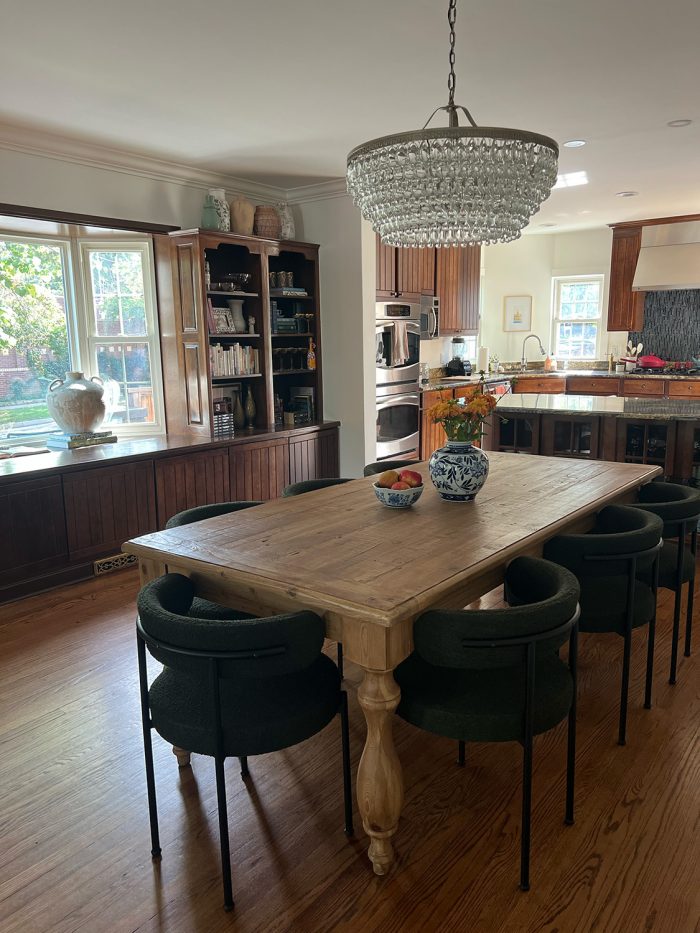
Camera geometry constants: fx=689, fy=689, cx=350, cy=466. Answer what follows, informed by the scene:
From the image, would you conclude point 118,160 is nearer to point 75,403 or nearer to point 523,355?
point 75,403

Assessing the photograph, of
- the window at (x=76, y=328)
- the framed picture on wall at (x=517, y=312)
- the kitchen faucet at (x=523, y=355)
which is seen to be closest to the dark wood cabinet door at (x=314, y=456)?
the window at (x=76, y=328)

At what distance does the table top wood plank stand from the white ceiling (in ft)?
6.11

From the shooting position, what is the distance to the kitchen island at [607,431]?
457 centimetres

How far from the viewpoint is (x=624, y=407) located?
15.9ft

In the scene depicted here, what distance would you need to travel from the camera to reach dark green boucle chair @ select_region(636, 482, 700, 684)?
8.71 ft

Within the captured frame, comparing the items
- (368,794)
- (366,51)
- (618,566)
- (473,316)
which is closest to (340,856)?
(368,794)

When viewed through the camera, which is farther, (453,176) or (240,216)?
(240,216)

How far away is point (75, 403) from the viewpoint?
14.4 ft

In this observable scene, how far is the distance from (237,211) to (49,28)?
233cm

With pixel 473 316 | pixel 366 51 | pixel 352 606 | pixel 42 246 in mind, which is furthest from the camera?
pixel 473 316

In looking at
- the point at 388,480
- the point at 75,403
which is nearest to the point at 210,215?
the point at 75,403

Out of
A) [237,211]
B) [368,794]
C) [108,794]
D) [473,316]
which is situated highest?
[237,211]

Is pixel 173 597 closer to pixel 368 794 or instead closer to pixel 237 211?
pixel 368 794

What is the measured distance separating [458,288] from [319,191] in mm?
2219
